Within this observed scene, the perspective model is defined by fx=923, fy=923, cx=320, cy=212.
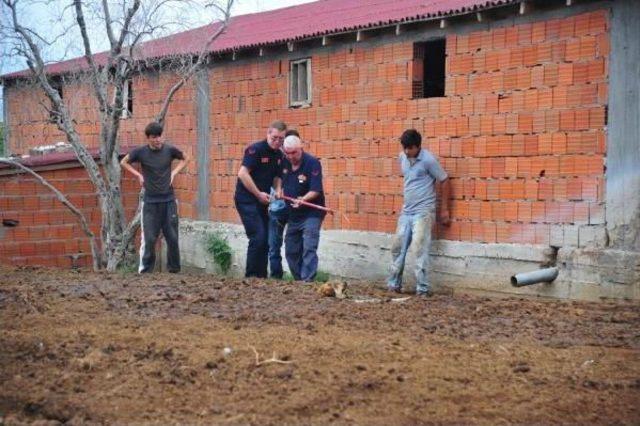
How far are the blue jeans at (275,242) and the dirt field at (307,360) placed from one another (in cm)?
165

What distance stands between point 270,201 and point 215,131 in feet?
14.5

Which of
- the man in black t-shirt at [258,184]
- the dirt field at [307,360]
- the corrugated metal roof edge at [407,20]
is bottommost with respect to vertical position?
the dirt field at [307,360]

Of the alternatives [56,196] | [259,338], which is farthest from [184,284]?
[56,196]

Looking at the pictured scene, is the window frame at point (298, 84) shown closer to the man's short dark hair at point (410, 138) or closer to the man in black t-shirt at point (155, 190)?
the man in black t-shirt at point (155, 190)

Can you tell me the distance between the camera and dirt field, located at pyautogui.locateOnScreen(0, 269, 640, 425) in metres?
4.66

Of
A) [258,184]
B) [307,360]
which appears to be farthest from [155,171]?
[307,360]

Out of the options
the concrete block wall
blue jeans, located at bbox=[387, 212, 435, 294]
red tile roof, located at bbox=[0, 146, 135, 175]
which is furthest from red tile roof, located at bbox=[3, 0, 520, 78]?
blue jeans, located at bbox=[387, 212, 435, 294]

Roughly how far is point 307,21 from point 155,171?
3.78m

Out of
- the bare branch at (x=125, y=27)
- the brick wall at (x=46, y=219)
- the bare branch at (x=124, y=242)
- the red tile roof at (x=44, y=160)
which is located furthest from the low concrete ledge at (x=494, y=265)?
the red tile roof at (x=44, y=160)

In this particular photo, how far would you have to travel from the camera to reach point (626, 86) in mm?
8328

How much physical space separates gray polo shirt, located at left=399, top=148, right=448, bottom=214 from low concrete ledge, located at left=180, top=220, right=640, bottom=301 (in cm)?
64

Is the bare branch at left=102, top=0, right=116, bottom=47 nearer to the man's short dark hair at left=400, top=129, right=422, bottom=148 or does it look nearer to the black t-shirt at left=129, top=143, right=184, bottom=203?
the black t-shirt at left=129, top=143, right=184, bottom=203

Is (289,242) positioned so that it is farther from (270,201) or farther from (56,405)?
(56,405)

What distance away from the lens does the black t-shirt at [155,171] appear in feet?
35.0
